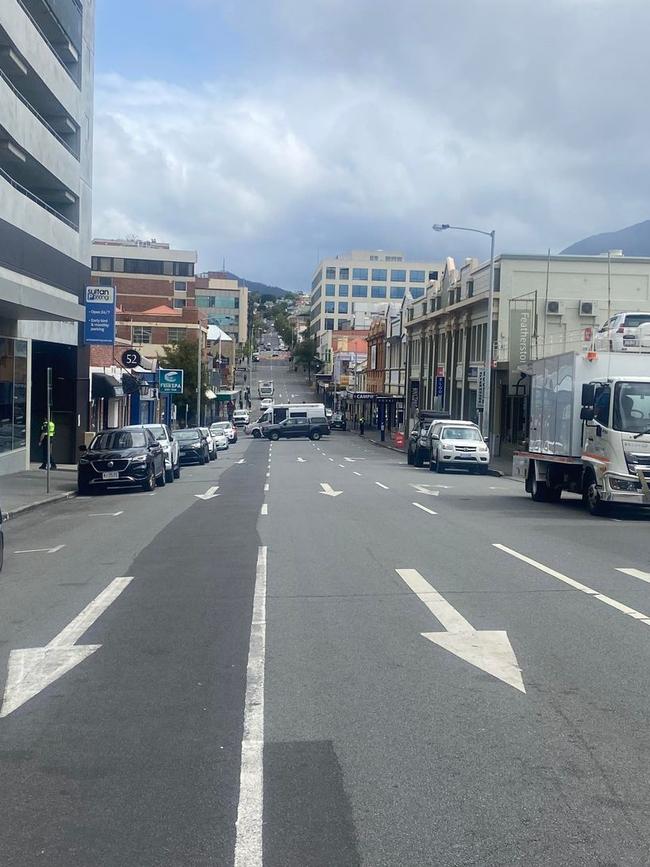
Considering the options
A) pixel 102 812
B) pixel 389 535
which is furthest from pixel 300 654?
pixel 389 535

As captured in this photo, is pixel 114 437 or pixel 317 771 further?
pixel 114 437

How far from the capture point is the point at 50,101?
33.8 meters

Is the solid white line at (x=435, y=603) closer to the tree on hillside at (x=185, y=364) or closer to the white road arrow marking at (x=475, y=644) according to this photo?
the white road arrow marking at (x=475, y=644)

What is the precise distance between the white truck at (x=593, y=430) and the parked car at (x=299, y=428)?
49674mm

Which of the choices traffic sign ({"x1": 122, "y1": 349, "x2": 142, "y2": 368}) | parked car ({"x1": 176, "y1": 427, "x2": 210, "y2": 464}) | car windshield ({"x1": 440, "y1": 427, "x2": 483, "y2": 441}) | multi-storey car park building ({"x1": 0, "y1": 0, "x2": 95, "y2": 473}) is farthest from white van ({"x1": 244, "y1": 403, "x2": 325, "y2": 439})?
multi-storey car park building ({"x1": 0, "y1": 0, "x2": 95, "y2": 473})

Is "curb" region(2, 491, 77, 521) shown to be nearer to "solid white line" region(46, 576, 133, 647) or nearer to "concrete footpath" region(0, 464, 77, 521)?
"concrete footpath" region(0, 464, 77, 521)

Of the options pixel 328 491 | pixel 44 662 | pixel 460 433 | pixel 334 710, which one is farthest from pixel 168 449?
pixel 334 710

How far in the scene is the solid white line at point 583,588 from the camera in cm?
985

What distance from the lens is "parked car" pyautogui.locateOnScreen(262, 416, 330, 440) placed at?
74.3 meters

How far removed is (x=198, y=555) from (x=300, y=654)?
20.1 feet

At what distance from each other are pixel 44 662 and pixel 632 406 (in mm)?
14748

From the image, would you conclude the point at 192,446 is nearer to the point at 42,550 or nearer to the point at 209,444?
the point at 209,444

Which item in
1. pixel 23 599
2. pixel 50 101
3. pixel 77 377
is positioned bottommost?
pixel 23 599

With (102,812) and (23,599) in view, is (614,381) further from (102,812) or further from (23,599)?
(102,812)
